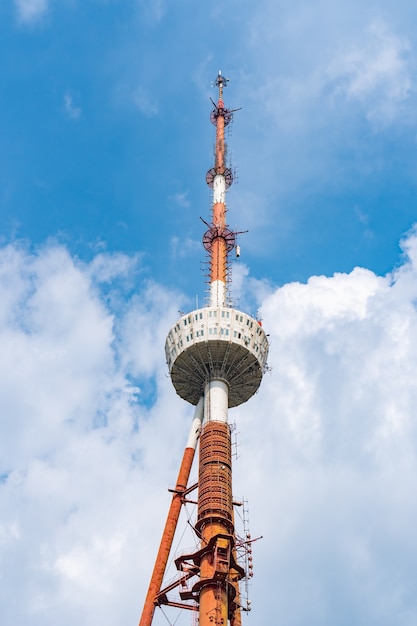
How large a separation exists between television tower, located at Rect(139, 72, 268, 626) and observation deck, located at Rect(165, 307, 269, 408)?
0.12 metres

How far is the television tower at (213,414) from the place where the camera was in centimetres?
7619

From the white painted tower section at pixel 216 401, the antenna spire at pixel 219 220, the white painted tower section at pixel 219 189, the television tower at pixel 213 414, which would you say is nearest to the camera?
Result: the television tower at pixel 213 414

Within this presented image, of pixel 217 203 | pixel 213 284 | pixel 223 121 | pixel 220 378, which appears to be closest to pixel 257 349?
pixel 220 378

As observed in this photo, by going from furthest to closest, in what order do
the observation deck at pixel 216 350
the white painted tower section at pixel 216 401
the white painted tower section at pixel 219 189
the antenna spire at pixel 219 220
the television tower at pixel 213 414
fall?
the white painted tower section at pixel 219 189 < the antenna spire at pixel 219 220 < the observation deck at pixel 216 350 < the white painted tower section at pixel 216 401 < the television tower at pixel 213 414

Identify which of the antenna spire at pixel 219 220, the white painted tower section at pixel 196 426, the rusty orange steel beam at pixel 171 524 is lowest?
the rusty orange steel beam at pixel 171 524

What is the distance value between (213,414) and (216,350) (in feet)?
25.9

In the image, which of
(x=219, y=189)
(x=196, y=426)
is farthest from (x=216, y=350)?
(x=219, y=189)

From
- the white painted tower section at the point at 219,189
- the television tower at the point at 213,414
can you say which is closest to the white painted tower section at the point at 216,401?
the television tower at the point at 213,414

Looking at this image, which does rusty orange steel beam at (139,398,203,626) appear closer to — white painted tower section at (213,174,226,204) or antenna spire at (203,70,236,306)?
antenna spire at (203,70,236,306)

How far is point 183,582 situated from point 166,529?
857 centimetres

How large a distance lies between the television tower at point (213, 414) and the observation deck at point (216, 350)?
117mm

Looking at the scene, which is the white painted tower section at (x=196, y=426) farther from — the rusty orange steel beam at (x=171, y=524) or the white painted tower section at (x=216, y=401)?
the white painted tower section at (x=216, y=401)

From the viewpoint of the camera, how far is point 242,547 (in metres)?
84.2

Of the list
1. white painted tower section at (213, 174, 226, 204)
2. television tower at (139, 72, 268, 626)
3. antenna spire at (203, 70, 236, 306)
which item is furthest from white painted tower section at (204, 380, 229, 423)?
white painted tower section at (213, 174, 226, 204)
